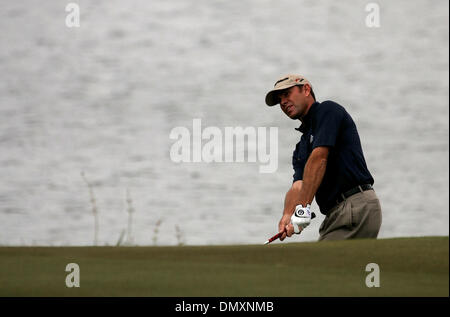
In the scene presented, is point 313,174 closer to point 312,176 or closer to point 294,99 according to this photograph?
point 312,176

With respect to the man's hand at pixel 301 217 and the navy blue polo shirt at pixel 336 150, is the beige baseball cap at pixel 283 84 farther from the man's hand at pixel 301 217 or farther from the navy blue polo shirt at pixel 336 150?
the man's hand at pixel 301 217

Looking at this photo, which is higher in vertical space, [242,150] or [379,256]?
[242,150]

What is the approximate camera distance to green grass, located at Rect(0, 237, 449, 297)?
1.20 metres

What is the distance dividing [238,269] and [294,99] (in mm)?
1116

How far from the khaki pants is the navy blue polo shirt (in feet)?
0.15

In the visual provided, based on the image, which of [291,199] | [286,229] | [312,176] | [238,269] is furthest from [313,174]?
[238,269]

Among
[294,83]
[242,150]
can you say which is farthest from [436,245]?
[242,150]

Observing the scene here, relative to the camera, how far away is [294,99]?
2.31 metres

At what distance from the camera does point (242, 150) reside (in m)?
3.67

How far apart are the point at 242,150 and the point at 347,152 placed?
56.2 inches
